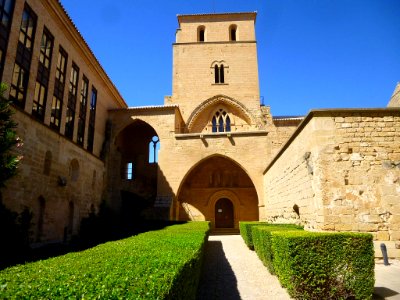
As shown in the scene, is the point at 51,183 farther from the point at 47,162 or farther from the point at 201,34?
the point at 201,34

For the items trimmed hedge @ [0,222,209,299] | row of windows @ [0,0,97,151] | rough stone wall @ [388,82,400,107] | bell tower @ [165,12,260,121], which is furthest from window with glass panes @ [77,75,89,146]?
rough stone wall @ [388,82,400,107]

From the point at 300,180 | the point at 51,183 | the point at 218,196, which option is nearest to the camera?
the point at 300,180

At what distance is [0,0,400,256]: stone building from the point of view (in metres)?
7.07

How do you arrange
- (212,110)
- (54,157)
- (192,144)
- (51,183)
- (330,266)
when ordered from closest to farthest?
(330,266), (51,183), (54,157), (192,144), (212,110)

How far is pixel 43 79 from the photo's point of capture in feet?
37.9

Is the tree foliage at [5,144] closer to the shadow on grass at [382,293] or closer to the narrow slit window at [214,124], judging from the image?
the shadow on grass at [382,293]

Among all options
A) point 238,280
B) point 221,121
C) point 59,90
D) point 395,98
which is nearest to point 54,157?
point 59,90

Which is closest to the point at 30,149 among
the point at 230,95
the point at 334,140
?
the point at 334,140

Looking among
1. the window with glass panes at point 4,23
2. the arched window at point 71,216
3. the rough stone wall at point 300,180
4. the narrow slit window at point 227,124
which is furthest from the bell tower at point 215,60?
the window with glass panes at point 4,23

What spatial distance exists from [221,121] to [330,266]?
18.7 meters

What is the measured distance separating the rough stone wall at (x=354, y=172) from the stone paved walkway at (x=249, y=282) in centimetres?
107

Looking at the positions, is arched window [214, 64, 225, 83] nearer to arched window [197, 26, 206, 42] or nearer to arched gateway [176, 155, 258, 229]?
arched window [197, 26, 206, 42]

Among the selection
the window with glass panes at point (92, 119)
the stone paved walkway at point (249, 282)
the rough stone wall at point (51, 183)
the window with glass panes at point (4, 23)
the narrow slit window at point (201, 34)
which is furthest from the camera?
the narrow slit window at point (201, 34)

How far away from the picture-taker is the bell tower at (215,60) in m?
22.7
